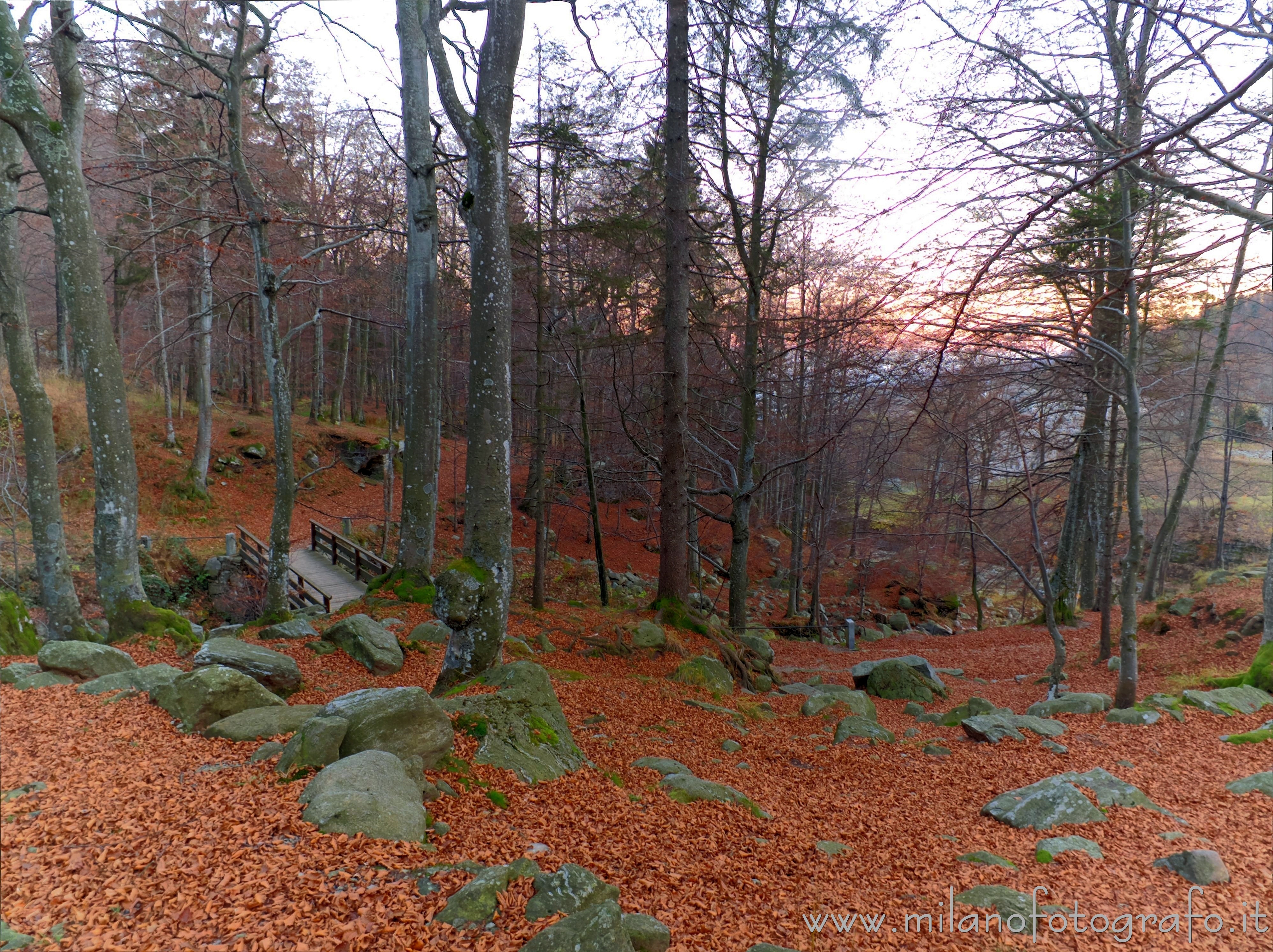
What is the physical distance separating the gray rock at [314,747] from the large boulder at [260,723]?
222 millimetres

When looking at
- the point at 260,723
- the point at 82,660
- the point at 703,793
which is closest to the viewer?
the point at 260,723

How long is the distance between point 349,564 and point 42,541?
8513 millimetres

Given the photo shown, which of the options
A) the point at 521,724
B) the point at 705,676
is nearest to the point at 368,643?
the point at 521,724

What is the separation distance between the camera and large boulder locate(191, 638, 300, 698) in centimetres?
488

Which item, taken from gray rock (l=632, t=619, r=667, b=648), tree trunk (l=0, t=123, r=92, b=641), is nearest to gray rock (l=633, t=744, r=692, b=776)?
gray rock (l=632, t=619, r=667, b=648)

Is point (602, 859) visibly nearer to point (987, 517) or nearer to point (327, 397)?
point (987, 517)

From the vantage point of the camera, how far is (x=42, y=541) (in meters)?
6.71

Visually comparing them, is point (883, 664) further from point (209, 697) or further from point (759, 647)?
point (209, 697)

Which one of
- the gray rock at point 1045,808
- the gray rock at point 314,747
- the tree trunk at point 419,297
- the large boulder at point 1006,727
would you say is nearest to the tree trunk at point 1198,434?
the large boulder at point 1006,727

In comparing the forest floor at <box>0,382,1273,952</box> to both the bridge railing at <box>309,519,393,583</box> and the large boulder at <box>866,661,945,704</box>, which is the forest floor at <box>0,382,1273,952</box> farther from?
the bridge railing at <box>309,519,393,583</box>

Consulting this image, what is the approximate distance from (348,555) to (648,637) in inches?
411

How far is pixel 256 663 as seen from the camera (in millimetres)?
5012

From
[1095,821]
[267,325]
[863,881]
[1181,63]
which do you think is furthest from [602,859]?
[267,325]

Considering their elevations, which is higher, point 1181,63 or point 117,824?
point 1181,63
